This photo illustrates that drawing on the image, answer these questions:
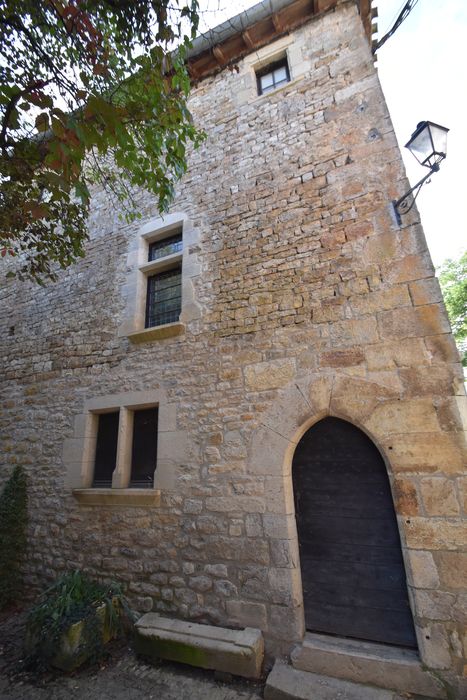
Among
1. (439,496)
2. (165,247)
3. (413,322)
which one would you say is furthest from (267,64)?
(439,496)

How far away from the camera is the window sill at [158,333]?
3969 millimetres

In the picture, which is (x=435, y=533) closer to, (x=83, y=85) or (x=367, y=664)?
(x=367, y=664)

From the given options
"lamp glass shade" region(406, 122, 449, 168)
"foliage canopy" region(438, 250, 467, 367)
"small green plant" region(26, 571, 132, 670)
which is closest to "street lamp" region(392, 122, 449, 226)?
"lamp glass shade" region(406, 122, 449, 168)

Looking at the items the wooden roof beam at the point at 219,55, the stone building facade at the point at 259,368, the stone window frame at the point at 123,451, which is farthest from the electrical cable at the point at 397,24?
the stone window frame at the point at 123,451

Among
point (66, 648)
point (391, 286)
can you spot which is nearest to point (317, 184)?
point (391, 286)

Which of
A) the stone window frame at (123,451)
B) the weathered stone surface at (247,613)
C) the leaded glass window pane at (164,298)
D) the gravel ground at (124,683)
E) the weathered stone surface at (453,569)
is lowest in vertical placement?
the gravel ground at (124,683)

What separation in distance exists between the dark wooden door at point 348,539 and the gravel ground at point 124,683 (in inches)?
33.1

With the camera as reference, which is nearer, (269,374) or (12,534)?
(269,374)

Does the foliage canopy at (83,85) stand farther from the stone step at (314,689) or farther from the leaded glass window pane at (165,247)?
the stone step at (314,689)

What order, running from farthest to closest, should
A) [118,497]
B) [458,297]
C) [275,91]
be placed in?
1. [458,297]
2. [275,91]
3. [118,497]

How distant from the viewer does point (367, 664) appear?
2379 millimetres

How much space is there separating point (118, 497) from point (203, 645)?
168 cm

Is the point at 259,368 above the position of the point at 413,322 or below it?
below

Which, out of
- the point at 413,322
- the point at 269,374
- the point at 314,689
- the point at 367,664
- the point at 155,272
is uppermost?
the point at 155,272
